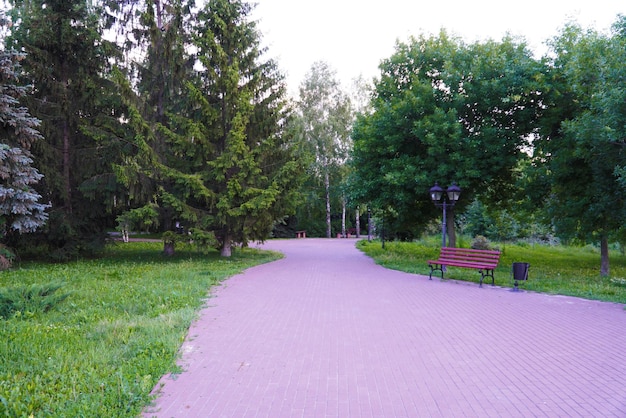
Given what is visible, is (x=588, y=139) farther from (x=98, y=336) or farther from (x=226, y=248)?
(x=226, y=248)

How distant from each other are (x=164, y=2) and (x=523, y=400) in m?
18.7

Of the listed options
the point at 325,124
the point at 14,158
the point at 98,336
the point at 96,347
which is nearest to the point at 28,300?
the point at 98,336

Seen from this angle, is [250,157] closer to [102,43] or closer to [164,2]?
[102,43]

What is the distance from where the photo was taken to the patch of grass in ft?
11.5

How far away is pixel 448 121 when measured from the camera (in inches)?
568

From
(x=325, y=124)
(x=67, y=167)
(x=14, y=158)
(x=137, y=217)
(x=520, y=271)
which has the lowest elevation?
(x=520, y=271)

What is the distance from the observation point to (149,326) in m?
5.73

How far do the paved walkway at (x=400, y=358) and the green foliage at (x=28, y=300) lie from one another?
263cm

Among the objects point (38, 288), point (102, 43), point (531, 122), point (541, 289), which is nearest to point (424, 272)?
point (541, 289)

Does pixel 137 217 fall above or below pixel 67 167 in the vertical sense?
below

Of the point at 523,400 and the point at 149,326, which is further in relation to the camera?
the point at 149,326

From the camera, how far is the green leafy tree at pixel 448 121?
571 inches

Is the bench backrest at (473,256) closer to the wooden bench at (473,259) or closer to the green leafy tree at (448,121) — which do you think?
the wooden bench at (473,259)

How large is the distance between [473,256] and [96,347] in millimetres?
9103
